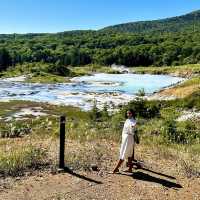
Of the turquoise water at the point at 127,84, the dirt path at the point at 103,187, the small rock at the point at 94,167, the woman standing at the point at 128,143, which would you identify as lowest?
the turquoise water at the point at 127,84

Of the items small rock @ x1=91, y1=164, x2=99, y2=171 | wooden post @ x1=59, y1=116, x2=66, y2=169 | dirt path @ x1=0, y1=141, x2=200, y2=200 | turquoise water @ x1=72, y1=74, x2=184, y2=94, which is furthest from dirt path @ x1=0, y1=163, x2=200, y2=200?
turquoise water @ x1=72, y1=74, x2=184, y2=94

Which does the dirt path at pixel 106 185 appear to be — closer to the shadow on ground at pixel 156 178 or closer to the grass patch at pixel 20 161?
the shadow on ground at pixel 156 178

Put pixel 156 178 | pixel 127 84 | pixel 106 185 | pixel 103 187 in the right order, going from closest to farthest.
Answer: pixel 103 187, pixel 106 185, pixel 156 178, pixel 127 84

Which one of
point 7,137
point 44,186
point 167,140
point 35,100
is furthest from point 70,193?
point 35,100

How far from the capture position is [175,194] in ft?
48.6

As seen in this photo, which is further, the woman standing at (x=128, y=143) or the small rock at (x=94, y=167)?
the small rock at (x=94, y=167)

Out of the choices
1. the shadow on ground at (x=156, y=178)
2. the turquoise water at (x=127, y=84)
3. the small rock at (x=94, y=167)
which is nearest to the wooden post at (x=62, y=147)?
the small rock at (x=94, y=167)

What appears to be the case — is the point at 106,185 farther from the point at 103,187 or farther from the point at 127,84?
the point at 127,84

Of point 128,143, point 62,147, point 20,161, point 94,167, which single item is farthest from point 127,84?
point 20,161

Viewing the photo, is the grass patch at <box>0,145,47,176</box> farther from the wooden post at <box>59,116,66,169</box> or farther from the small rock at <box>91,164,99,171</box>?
the small rock at <box>91,164,99,171</box>

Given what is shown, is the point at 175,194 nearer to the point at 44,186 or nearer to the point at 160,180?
the point at 160,180

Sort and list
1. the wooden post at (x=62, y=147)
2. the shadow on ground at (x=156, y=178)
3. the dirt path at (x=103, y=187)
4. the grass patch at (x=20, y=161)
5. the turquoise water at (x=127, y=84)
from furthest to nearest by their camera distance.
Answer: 1. the turquoise water at (x=127, y=84)
2. the wooden post at (x=62, y=147)
3. the grass patch at (x=20, y=161)
4. the shadow on ground at (x=156, y=178)
5. the dirt path at (x=103, y=187)

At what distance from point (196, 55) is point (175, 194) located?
190 meters

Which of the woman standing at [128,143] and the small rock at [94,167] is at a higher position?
the woman standing at [128,143]
